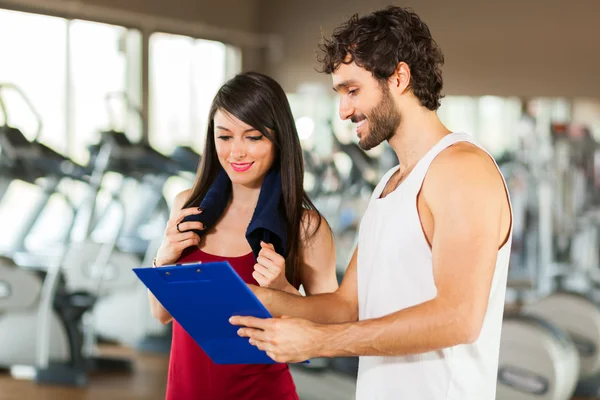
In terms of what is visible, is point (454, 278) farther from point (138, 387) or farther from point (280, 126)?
point (138, 387)

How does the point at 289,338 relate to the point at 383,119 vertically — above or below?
below

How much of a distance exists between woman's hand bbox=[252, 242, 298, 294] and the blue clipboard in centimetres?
17

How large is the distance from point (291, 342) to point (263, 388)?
0.48 metres

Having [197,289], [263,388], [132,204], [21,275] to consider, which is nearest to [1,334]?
[21,275]

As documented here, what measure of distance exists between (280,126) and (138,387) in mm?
3435

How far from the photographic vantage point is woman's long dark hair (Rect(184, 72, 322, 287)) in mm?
1822

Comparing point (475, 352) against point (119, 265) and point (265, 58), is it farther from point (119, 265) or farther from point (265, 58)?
point (265, 58)

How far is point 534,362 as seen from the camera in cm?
400

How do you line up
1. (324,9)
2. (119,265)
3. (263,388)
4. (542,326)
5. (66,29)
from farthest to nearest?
(324,9) < (66,29) < (119,265) < (542,326) < (263,388)

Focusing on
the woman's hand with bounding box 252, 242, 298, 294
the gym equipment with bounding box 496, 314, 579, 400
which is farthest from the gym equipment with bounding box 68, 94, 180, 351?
the woman's hand with bounding box 252, 242, 298, 294

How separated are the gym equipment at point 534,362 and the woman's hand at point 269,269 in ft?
8.66

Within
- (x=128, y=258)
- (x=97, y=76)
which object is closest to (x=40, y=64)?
(x=97, y=76)

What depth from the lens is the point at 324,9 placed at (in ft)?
31.6

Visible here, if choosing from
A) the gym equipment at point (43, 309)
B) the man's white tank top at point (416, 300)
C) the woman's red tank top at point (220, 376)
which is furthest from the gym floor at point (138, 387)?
the man's white tank top at point (416, 300)
